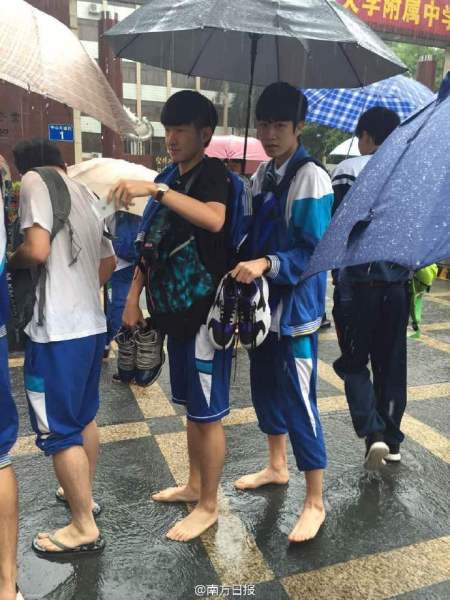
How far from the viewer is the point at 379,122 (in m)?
2.89

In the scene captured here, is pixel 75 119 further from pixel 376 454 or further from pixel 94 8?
pixel 94 8

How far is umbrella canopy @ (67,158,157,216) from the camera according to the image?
358 cm

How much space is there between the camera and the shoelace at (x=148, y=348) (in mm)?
2338

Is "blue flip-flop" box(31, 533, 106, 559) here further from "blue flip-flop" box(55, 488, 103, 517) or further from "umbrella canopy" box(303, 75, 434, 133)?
"umbrella canopy" box(303, 75, 434, 133)

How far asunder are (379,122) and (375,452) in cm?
177

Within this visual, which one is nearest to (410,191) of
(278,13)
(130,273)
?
(278,13)

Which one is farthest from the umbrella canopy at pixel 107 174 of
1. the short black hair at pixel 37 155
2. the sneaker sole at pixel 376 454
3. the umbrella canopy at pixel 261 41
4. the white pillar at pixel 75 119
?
the white pillar at pixel 75 119

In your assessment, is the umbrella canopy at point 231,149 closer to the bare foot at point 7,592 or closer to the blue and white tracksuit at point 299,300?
the blue and white tracksuit at point 299,300

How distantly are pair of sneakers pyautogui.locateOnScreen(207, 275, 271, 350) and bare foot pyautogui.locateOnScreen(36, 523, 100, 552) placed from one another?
0.97 m

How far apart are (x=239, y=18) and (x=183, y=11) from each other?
0.92 feet

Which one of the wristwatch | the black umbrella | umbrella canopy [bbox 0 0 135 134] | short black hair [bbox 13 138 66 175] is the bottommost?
the wristwatch

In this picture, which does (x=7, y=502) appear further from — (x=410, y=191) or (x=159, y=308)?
(x=410, y=191)

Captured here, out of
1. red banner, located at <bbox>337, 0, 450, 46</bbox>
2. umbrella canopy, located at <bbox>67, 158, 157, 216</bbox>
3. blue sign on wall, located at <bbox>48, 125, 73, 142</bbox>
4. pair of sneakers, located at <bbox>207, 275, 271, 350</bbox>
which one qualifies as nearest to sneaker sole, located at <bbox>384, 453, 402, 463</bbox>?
pair of sneakers, located at <bbox>207, 275, 271, 350</bbox>

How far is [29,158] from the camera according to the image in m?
2.17
